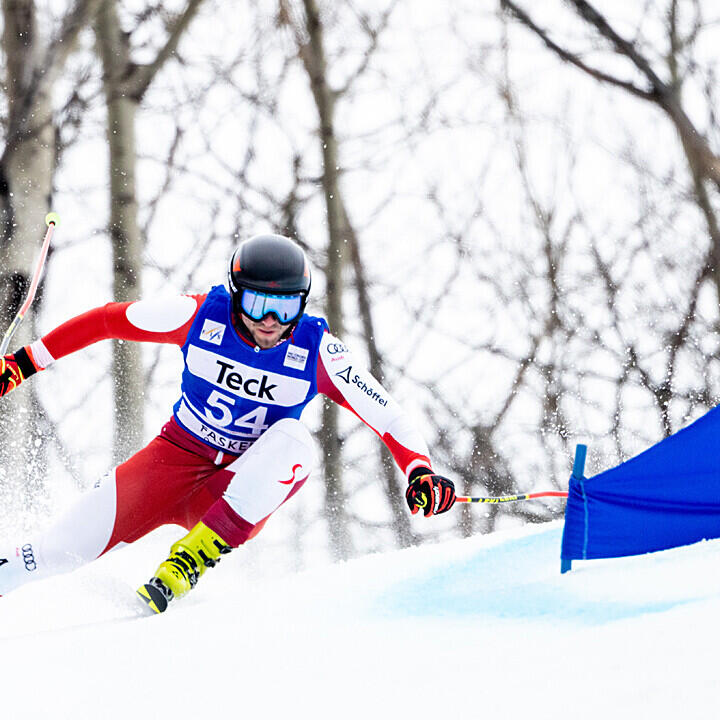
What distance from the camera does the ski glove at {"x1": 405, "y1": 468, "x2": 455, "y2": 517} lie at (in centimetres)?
310

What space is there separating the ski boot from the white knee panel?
139mm

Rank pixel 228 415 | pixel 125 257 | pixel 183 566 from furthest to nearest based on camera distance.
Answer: pixel 125 257, pixel 228 415, pixel 183 566

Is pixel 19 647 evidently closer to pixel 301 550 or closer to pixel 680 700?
pixel 680 700

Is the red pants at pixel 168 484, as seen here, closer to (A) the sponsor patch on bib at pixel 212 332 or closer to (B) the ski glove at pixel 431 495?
(A) the sponsor patch on bib at pixel 212 332

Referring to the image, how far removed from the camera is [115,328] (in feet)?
11.4

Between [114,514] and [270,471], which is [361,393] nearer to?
[270,471]

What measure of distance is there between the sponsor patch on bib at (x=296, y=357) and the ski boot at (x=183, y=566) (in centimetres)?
68

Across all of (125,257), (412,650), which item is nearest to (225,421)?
(412,650)

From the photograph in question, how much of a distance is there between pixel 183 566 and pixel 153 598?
6.7 inches

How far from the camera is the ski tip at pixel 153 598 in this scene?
2.86 m

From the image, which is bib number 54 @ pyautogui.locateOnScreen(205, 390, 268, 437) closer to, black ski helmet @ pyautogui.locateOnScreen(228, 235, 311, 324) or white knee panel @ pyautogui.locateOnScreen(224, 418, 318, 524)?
white knee panel @ pyautogui.locateOnScreen(224, 418, 318, 524)

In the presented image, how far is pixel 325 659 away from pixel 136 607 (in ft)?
3.94

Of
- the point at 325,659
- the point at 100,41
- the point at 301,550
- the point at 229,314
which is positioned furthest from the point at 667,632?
the point at 301,550

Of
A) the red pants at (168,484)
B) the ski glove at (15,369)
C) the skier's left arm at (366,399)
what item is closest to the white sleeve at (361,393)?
the skier's left arm at (366,399)
